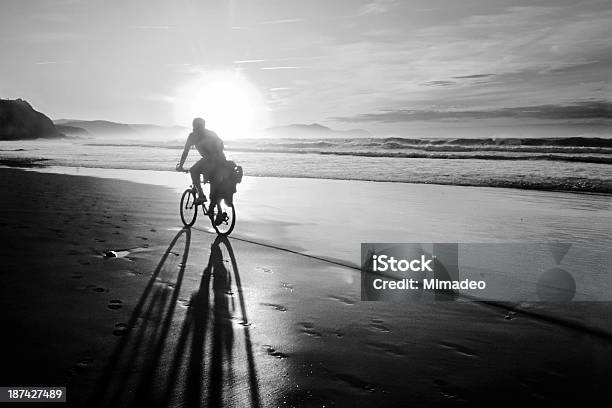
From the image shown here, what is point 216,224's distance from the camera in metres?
10.6

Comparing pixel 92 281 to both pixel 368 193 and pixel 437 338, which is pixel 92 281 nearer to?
pixel 437 338

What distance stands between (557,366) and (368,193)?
48.1 ft

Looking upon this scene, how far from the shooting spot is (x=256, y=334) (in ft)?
16.1

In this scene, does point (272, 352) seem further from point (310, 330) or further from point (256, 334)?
point (310, 330)

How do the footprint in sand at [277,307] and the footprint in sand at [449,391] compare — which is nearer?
the footprint in sand at [449,391]

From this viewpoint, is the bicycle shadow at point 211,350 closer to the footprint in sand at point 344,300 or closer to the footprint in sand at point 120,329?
the footprint in sand at point 120,329

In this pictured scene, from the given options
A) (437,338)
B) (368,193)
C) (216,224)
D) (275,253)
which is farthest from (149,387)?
(368,193)

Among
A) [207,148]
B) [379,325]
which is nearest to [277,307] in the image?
[379,325]

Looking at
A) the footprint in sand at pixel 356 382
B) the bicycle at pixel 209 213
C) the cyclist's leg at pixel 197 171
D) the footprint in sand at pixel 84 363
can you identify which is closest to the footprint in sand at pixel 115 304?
the footprint in sand at pixel 84 363

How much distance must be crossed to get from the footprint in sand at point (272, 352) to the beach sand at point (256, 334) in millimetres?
11

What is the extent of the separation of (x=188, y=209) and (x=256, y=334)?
24.7 feet

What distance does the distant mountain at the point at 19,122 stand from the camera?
572 feet

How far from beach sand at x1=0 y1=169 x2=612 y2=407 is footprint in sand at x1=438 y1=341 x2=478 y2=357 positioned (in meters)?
0.02

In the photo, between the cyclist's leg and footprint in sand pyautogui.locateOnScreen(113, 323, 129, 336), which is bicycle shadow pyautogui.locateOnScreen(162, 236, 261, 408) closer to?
footprint in sand pyautogui.locateOnScreen(113, 323, 129, 336)
